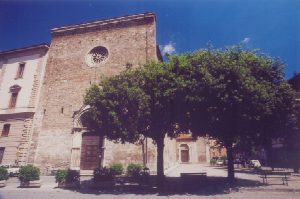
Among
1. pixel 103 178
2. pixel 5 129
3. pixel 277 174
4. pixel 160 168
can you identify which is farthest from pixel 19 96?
pixel 277 174

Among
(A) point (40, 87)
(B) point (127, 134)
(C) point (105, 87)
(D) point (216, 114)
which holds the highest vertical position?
(A) point (40, 87)

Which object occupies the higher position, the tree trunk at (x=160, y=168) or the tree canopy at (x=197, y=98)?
the tree canopy at (x=197, y=98)

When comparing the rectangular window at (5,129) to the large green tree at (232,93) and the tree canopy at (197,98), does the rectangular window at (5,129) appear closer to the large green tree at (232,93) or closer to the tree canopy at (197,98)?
the tree canopy at (197,98)

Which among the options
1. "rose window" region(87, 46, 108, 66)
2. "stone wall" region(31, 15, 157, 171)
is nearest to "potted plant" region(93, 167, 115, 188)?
"stone wall" region(31, 15, 157, 171)

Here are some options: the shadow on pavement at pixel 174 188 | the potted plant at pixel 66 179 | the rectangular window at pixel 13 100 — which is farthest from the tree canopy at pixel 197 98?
the rectangular window at pixel 13 100

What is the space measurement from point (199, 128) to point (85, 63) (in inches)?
551

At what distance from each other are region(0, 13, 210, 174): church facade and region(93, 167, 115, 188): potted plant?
4.74m

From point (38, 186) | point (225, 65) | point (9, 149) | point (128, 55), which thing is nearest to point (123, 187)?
point (38, 186)

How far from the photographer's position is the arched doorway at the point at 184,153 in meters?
46.5

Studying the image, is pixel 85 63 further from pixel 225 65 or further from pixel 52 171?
pixel 225 65

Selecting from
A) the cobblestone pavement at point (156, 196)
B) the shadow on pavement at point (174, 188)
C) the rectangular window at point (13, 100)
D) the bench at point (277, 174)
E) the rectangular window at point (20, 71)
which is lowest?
the cobblestone pavement at point (156, 196)

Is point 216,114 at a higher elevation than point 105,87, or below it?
below

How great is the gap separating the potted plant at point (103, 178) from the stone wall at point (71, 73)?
203 inches

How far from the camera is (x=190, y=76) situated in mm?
12539
